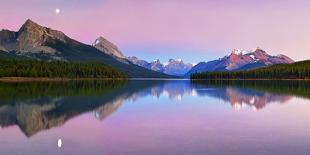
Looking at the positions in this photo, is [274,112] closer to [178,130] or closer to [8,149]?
[178,130]

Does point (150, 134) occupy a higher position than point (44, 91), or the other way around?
point (44, 91)

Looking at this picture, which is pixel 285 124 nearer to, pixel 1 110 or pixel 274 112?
pixel 274 112

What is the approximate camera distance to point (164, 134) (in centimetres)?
2702

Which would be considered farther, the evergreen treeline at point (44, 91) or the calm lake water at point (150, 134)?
the evergreen treeline at point (44, 91)

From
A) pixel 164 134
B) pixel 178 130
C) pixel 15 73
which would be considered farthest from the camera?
pixel 15 73

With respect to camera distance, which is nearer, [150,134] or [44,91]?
[150,134]

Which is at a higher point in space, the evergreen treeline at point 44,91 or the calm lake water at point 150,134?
the evergreen treeline at point 44,91

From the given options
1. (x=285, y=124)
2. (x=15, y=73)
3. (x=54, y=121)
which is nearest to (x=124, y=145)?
(x=54, y=121)

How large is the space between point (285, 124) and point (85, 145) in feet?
62.4

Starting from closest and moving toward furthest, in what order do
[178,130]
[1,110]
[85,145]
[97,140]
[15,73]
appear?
[85,145] → [97,140] → [178,130] → [1,110] → [15,73]

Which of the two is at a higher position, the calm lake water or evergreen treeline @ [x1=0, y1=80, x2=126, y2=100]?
evergreen treeline @ [x1=0, y1=80, x2=126, y2=100]

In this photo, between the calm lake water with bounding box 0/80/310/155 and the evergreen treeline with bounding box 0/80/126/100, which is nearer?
the calm lake water with bounding box 0/80/310/155

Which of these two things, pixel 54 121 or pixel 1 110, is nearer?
pixel 54 121

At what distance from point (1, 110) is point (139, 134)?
76.5 feet
